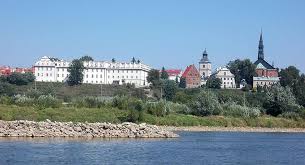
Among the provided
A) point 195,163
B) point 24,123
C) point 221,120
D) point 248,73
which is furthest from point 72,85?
point 195,163

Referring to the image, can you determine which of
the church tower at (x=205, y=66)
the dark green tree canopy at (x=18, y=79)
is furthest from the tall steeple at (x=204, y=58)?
the dark green tree canopy at (x=18, y=79)

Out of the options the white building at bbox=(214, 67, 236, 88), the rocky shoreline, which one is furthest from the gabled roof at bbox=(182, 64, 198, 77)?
the rocky shoreline

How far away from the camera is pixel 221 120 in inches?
2726

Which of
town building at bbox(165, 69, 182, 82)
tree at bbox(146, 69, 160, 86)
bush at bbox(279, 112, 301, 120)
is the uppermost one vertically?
town building at bbox(165, 69, 182, 82)

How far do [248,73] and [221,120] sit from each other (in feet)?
281

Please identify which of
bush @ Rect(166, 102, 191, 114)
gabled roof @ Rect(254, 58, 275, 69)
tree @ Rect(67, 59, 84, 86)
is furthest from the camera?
gabled roof @ Rect(254, 58, 275, 69)

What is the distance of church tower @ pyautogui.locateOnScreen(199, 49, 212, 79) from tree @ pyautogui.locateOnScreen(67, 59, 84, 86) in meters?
45.7

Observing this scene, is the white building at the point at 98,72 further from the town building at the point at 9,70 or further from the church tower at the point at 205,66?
the church tower at the point at 205,66

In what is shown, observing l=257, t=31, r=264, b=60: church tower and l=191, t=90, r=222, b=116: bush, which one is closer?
l=191, t=90, r=222, b=116: bush

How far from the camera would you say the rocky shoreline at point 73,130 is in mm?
43750

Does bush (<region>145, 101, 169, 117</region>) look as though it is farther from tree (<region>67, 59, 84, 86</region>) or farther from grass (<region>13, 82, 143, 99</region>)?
tree (<region>67, 59, 84, 86</region>)

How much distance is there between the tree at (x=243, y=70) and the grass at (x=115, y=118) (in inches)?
3032

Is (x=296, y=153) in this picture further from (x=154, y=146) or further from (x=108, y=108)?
(x=108, y=108)

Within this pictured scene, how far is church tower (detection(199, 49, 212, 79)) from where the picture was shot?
596 feet
